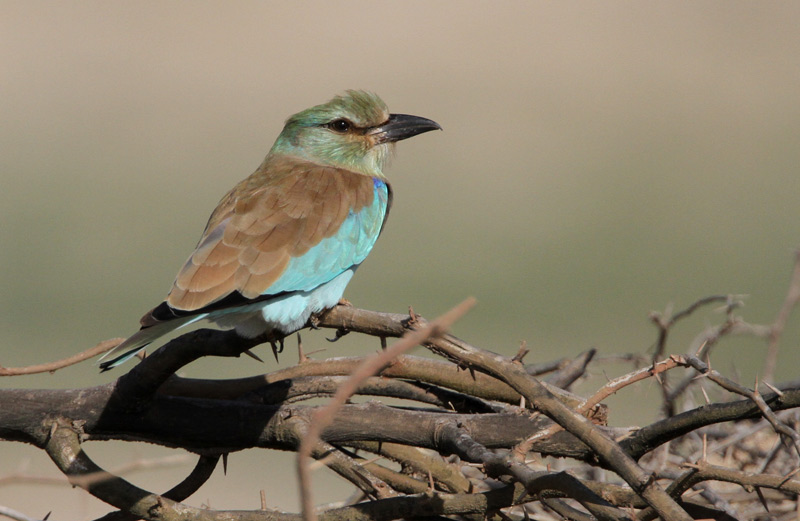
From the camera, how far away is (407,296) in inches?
431

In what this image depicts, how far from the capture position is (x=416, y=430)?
260 centimetres

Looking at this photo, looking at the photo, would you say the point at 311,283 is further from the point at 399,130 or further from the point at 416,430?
the point at 399,130

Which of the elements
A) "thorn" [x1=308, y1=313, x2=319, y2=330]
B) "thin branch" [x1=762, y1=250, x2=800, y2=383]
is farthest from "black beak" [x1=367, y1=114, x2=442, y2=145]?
"thin branch" [x1=762, y1=250, x2=800, y2=383]

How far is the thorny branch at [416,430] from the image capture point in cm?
213

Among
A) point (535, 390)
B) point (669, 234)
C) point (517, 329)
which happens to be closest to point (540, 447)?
point (535, 390)

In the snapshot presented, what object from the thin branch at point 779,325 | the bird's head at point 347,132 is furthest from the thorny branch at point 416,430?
the bird's head at point 347,132

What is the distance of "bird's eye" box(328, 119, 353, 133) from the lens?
4.34 metres

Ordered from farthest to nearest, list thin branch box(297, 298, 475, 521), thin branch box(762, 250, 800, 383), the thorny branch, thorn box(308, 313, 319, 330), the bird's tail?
thin branch box(762, 250, 800, 383) → thorn box(308, 313, 319, 330) → the bird's tail → the thorny branch → thin branch box(297, 298, 475, 521)

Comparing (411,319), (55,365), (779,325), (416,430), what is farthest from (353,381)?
(779,325)

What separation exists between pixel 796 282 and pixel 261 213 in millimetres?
2121

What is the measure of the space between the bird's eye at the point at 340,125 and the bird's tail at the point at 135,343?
1.75m

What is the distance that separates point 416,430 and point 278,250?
89 cm

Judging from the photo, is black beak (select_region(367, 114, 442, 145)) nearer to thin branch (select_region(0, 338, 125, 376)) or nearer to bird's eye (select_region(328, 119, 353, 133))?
bird's eye (select_region(328, 119, 353, 133))

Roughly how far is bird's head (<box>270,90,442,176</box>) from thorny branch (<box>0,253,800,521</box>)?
1.62m
